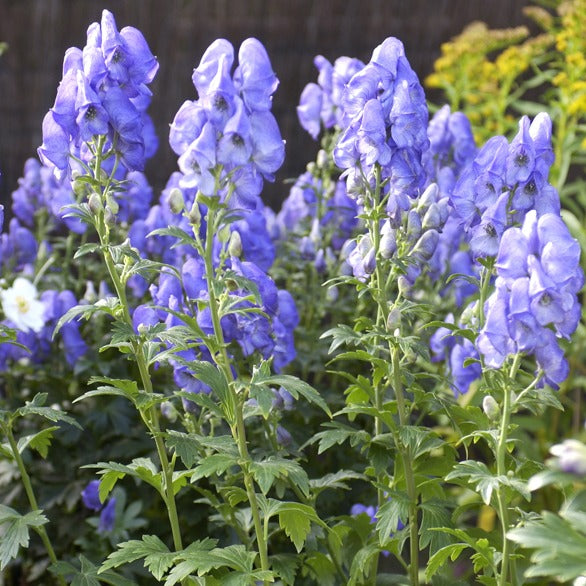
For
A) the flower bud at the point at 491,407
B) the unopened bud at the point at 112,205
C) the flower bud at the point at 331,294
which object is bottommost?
the flower bud at the point at 491,407

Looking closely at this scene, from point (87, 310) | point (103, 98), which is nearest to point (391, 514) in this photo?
point (87, 310)

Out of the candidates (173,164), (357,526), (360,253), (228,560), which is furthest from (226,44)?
(173,164)

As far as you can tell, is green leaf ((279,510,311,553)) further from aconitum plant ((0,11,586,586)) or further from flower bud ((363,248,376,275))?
flower bud ((363,248,376,275))

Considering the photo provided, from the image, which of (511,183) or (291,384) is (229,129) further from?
(511,183)

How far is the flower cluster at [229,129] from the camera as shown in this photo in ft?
5.99

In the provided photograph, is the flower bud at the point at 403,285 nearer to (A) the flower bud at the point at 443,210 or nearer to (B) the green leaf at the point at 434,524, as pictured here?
(A) the flower bud at the point at 443,210

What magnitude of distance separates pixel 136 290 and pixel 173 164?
1736 millimetres

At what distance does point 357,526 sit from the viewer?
2365 mm

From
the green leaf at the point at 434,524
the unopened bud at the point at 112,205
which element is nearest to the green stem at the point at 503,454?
the green leaf at the point at 434,524

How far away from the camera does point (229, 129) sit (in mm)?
1821

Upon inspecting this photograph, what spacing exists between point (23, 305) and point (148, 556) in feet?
3.41

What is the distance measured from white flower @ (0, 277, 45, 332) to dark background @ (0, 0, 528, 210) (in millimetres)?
2169

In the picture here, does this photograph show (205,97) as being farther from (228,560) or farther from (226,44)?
(228,560)

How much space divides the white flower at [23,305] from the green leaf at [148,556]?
89 cm
